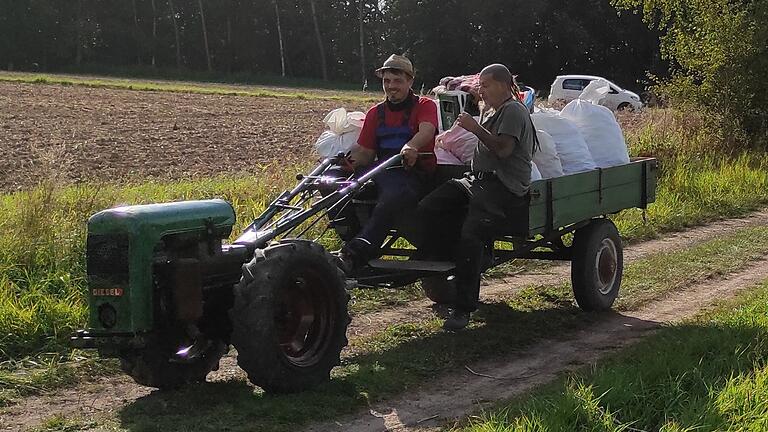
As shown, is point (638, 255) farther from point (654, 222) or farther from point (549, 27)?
point (549, 27)

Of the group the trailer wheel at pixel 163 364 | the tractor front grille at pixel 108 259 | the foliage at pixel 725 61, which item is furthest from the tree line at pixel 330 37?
the tractor front grille at pixel 108 259

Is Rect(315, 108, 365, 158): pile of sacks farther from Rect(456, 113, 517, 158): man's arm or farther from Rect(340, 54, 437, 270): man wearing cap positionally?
Rect(456, 113, 517, 158): man's arm

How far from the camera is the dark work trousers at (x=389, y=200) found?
633 centimetres

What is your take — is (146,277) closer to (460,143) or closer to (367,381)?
(367,381)

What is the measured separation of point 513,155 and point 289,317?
2.04 meters

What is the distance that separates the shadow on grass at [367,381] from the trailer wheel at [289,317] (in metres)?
0.15

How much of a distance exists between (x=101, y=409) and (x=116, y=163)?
487 inches

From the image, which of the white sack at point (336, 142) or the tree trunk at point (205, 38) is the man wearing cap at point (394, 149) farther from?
the tree trunk at point (205, 38)

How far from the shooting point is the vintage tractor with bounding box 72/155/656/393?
493 centimetres

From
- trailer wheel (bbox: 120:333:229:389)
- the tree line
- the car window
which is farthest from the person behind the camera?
the tree line

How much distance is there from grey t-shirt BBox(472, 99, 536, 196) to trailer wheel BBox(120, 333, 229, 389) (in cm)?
221

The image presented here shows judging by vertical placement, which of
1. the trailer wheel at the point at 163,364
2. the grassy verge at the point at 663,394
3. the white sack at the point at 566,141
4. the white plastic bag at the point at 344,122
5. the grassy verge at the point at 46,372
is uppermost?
the white plastic bag at the point at 344,122

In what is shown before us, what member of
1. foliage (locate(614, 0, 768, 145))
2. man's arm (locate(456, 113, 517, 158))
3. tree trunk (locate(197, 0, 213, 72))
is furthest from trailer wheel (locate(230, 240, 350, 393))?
tree trunk (locate(197, 0, 213, 72))

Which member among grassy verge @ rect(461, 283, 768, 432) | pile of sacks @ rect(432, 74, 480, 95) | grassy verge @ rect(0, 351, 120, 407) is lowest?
grassy verge @ rect(0, 351, 120, 407)
